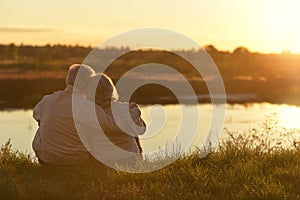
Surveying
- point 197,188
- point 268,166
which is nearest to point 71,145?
point 197,188

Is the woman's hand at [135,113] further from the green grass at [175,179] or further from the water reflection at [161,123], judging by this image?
the water reflection at [161,123]

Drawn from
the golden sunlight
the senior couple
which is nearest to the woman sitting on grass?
the senior couple

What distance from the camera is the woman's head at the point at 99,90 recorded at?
6648 mm

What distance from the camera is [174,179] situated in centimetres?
606

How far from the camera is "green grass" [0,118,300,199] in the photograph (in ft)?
18.3

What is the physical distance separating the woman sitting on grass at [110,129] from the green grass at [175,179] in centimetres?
19

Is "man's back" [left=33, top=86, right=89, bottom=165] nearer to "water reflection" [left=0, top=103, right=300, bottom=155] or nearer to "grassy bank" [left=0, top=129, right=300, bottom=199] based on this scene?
"grassy bank" [left=0, top=129, right=300, bottom=199]

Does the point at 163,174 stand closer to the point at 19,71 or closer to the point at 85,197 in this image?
the point at 85,197

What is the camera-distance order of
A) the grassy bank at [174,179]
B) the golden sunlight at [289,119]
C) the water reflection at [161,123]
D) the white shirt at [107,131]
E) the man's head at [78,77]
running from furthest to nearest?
the golden sunlight at [289,119] < the water reflection at [161,123] < the man's head at [78,77] < the white shirt at [107,131] < the grassy bank at [174,179]

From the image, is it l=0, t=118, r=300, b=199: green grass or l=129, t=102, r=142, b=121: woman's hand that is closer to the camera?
A: l=0, t=118, r=300, b=199: green grass

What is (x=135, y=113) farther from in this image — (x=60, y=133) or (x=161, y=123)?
(x=161, y=123)

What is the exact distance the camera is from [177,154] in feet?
23.0

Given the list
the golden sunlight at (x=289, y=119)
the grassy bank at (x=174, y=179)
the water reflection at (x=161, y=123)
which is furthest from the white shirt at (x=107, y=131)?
the golden sunlight at (x=289, y=119)

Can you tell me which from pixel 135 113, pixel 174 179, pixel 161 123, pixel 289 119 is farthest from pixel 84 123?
pixel 289 119
